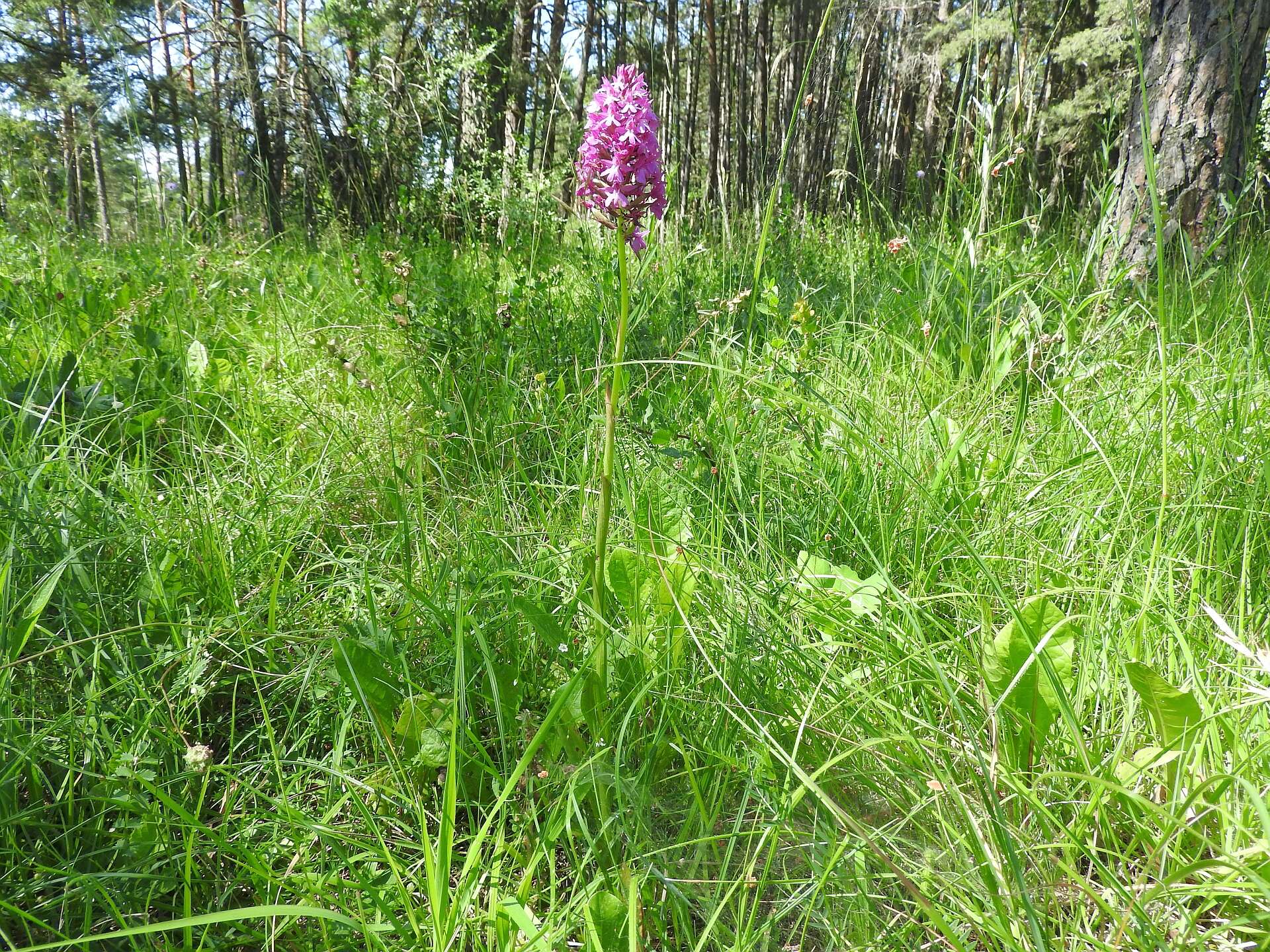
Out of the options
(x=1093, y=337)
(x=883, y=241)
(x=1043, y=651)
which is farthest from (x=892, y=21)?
(x=1043, y=651)

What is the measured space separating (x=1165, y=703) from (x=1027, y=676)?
0.14 m

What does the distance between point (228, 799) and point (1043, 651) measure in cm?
98

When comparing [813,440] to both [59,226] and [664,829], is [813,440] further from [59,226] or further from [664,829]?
[59,226]

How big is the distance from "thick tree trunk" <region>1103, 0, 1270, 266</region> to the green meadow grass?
934 mm

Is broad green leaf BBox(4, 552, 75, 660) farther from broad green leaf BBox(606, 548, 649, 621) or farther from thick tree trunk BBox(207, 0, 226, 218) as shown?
thick tree trunk BBox(207, 0, 226, 218)

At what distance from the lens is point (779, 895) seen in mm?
828

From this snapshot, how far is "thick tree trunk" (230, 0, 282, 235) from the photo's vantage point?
3520 mm

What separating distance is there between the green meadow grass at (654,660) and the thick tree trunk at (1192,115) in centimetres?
93

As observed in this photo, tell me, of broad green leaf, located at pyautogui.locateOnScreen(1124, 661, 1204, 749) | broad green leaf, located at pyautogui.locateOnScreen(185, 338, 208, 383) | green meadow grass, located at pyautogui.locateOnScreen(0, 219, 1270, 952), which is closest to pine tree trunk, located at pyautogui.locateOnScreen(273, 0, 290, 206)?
broad green leaf, located at pyautogui.locateOnScreen(185, 338, 208, 383)

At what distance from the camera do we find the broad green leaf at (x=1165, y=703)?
802mm

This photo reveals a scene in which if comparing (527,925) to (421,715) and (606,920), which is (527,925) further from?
(421,715)

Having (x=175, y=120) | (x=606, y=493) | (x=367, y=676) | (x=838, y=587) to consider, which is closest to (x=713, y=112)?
(x=175, y=120)

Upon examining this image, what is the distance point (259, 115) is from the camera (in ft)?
12.6

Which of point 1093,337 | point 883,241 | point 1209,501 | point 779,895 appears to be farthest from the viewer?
point 883,241
